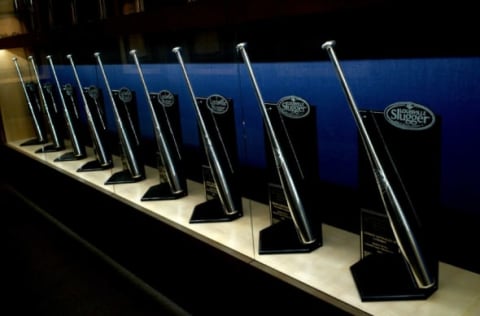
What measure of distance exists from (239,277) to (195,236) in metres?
0.22

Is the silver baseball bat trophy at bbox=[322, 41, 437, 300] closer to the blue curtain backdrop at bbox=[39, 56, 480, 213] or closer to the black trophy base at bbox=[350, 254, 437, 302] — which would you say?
the black trophy base at bbox=[350, 254, 437, 302]

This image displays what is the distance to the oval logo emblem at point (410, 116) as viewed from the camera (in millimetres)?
943

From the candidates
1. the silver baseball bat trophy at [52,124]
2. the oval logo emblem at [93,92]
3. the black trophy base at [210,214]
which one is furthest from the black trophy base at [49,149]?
the black trophy base at [210,214]

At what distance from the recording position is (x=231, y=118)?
1460mm

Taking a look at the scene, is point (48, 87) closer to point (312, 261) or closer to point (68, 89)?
point (68, 89)

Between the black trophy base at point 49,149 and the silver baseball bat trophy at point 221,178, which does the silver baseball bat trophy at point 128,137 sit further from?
the black trophy base at point 49,149

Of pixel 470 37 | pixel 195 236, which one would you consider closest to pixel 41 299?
Answer: pixel 195 236

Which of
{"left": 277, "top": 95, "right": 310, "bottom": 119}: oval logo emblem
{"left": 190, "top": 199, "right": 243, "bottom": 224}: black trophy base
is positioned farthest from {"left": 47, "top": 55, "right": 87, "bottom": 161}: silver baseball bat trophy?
{"left": 277, "top": 95, "right": 310, "bottom": 119}: oval logo emblem

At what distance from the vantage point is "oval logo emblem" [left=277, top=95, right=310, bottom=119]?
1.20 meters

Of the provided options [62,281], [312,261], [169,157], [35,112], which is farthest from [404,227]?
[35,112]

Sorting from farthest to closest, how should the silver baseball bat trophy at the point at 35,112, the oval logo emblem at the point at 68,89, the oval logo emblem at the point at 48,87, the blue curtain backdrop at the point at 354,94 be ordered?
the silver baseball bat trophy at the point at 35,112, the oval logo emblem at the point at 48,87, the oval logo emblem at the point at 68,89, the blue curtain backdrop at the point at 354,94

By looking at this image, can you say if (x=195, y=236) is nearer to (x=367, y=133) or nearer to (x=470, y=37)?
(x=367, y=133)

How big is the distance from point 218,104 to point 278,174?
33cm

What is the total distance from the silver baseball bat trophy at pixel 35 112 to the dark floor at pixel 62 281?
0.53 m
